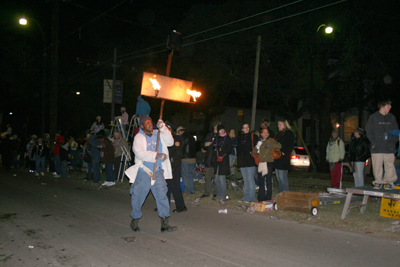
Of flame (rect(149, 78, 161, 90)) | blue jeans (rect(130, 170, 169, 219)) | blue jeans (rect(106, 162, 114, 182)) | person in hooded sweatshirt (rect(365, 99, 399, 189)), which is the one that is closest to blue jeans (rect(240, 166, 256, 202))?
person in hooded sweatshirt (rect(365, 99, 399, 189))

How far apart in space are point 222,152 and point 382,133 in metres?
3.94

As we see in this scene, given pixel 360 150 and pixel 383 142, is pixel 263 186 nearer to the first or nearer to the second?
pixel 360 150

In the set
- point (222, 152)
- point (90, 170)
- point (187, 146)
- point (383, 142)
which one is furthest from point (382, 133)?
point (90, 170)

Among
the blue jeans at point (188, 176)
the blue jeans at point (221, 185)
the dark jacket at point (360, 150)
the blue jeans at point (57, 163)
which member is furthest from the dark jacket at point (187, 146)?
the blue jeans at point (57, 163)

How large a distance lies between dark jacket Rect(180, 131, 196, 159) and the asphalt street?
7.32 feet

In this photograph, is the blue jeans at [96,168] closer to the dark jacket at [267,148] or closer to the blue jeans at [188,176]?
the blue jeans at [188,176]

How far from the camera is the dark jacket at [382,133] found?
7406 mm

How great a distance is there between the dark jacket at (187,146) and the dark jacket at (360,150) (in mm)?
4653

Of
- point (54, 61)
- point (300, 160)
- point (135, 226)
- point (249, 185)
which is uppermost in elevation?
point (54, 61)

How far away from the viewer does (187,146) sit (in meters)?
10.5

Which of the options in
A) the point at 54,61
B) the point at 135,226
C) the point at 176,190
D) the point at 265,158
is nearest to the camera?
the point at 135,226

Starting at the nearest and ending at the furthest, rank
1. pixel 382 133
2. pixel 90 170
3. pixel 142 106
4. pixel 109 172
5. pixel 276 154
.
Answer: pixel 382 133, pixel 276 154, pixel 142 106, pixel 109 172, pixel 90 170

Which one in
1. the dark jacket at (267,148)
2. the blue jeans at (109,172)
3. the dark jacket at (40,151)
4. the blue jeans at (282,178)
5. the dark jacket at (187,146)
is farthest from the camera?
the dark jacket at (40,151)

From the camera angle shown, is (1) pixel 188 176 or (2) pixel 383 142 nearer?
(2) pixel 383 142
